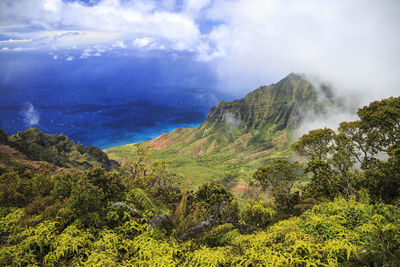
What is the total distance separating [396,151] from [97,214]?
75.7ft

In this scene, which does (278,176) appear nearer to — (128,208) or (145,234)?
A: (128,208)

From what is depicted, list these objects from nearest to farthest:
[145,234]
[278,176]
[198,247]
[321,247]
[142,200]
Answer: [321,247], [145,234], [198,247], [142,200], [278,176]

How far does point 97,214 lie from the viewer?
7605 mm

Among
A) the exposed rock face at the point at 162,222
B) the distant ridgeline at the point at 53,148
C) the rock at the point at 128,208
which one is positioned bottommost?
the exposed rock face at the point at 162,222

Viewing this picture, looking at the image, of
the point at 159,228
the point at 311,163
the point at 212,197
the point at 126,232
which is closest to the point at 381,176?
the point at 311,163

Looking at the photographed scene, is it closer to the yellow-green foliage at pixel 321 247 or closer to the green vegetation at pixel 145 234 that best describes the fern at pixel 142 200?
the green vegetation at pixel 145 234

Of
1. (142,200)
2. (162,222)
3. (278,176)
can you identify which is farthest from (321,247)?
(278,176)

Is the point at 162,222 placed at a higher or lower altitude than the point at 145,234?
higher

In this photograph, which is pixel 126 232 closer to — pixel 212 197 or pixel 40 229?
pixel 40 229

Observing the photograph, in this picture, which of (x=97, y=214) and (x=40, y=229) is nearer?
(x=40, y=229)

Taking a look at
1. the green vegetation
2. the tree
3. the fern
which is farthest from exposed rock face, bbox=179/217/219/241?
the tree

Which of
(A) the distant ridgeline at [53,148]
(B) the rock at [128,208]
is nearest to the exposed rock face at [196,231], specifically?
(B) the rock at [128,208]

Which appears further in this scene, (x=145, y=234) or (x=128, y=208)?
(x=128, y=208)

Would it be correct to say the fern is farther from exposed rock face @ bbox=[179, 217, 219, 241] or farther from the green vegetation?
exposed rock face @ bbox=[179, 217, 219, 241]
